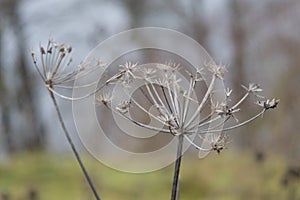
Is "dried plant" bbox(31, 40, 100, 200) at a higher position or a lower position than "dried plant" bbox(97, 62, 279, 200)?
higher

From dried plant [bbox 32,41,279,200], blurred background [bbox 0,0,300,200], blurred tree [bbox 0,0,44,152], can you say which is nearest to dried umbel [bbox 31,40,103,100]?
dried plant [bbox 32,41,279,200]

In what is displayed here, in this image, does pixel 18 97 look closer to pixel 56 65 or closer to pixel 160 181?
pixel 160 181

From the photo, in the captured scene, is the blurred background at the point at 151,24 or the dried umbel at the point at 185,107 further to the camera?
the blurred background at the point at 151,24

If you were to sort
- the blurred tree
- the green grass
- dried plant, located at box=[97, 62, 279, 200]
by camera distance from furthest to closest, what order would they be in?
the blurred tree < the green grass < dried plant, located at box=[97, 62, 279, 200]

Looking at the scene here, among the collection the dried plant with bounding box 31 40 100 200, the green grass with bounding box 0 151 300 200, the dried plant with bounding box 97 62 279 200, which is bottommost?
the dried plant with bounding box 97 62 279 200

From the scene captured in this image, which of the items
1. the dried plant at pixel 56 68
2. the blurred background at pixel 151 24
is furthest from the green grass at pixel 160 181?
the dried plant at pixel 56 68

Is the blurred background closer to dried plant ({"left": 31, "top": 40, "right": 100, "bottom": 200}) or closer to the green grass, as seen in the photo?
the green grass

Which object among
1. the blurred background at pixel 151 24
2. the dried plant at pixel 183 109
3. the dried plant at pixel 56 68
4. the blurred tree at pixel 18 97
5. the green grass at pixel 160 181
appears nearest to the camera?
the dried plant at pixel 183 109

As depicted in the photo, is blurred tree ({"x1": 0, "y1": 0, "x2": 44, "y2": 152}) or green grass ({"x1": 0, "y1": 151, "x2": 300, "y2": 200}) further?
blurred tree ({"x1": 0, "y1": 0, "x2": 44, "y2": 152})

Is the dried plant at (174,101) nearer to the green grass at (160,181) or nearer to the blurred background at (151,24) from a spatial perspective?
the green grass at (160,181)

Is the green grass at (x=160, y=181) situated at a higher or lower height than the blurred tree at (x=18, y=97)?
lower
